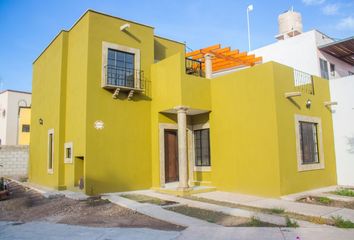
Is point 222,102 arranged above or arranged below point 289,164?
above

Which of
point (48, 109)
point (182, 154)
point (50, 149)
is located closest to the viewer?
point (182, 154)

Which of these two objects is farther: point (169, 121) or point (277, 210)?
point (169, 121)

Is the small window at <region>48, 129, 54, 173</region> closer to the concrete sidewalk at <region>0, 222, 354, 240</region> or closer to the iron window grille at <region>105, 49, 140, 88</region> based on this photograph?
the iron window grille at <region>105, 49, 140, 88</region>

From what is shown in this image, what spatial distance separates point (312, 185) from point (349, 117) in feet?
12.6

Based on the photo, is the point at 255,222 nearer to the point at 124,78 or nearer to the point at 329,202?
the point at 329,202

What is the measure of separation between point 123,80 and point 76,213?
6146 millimetres

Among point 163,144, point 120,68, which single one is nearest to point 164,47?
point 120,68

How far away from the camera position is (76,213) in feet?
27.2

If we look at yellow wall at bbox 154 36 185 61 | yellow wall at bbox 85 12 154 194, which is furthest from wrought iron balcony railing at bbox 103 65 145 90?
yellow wall at bbox 154 36 185 61

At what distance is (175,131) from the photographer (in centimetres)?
1340

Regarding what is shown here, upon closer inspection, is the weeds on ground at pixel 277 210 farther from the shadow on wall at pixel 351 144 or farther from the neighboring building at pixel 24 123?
the neighboring building at pixel 24 123

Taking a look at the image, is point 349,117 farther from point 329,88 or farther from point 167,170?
point 167,170

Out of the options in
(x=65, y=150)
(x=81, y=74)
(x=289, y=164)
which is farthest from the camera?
(x=65, y=150)

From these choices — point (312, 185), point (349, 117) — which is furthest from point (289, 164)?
point (349, 117)
